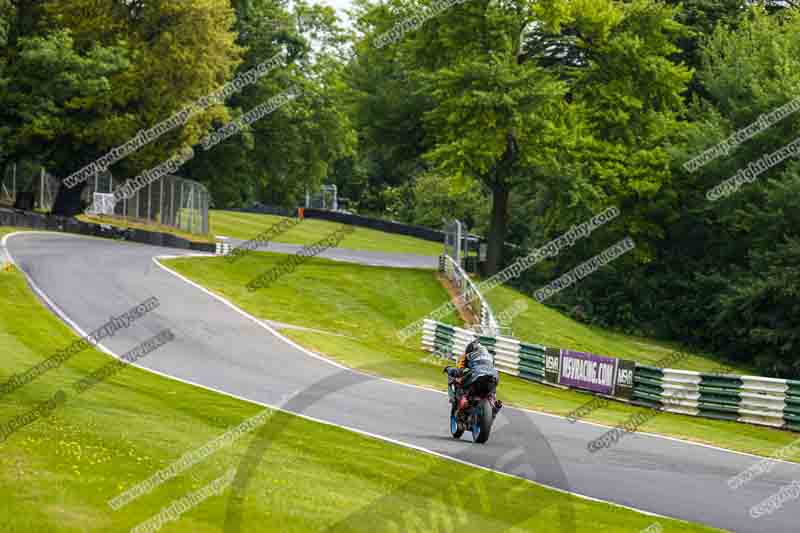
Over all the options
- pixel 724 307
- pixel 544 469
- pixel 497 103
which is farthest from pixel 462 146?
pixel 544 469

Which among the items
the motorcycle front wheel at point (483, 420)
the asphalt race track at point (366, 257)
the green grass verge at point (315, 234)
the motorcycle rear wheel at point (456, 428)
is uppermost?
the motorcycle front wheel at point (483, 420)

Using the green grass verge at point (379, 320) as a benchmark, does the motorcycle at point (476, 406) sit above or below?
above

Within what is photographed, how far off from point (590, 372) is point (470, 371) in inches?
471

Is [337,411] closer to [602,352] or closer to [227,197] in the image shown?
[602,352]

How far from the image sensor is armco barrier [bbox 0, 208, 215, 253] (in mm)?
47531

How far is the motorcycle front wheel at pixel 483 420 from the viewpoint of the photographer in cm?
1680

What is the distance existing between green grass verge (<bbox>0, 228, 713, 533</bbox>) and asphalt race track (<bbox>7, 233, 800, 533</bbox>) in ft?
3.52

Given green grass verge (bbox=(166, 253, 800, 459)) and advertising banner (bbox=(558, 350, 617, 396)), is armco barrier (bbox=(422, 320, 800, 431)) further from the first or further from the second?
advertising banner (bbox=(558, 350, 617, 396))

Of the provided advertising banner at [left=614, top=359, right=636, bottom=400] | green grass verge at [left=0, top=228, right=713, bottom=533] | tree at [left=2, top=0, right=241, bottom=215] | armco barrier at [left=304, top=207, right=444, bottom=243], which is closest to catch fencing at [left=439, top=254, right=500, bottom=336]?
advertising banner at [left=614, top=359, right=636, bottom=400]

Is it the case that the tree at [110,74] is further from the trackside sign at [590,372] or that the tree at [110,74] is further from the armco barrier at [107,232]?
the trackside sign at [590,372]

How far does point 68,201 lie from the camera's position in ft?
176

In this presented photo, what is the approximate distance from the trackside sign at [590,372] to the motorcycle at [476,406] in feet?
34.4

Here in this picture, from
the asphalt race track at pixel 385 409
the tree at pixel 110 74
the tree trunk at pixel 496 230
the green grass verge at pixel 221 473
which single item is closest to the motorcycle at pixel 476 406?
the asphalt race track at pixel 385 409

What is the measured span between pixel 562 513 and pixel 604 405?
13747 millimetres
